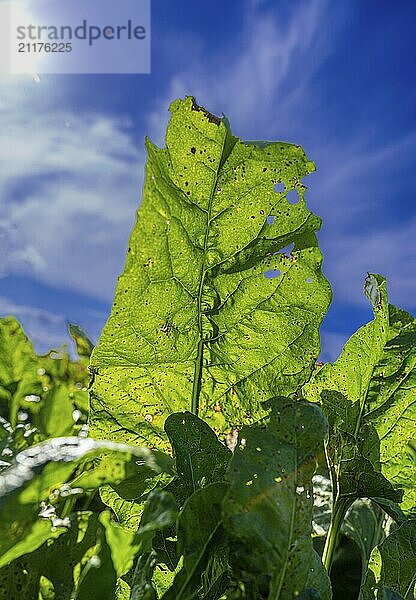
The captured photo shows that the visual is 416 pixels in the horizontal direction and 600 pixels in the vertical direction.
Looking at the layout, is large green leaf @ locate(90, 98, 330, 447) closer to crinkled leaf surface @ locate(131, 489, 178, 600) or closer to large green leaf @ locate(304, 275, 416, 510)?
large green leaf @ locate(304, 275, 416, 510)

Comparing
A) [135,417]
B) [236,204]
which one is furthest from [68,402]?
[236,204]

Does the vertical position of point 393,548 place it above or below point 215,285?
below

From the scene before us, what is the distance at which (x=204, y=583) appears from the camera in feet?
1.19

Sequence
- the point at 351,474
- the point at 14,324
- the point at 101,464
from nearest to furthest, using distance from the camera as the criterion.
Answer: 1. the point at 101,464
2. the point at 351,474
3. the point at 14,324

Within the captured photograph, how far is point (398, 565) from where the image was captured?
1.71 ft

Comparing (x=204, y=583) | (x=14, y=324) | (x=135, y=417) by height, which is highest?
(x=14, y=324)

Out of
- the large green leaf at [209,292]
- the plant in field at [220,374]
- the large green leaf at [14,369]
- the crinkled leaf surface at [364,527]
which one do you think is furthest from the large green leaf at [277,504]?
the crinkled leaf surface at [364,527]

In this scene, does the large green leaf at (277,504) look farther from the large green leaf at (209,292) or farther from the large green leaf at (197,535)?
the large green leaf at (209,292)

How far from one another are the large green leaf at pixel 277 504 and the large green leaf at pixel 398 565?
0.57ft

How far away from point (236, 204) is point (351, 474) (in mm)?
197

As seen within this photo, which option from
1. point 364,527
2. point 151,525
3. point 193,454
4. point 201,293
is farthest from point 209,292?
point 364,527

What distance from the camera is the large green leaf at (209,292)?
486 mm

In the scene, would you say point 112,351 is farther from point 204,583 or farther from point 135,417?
point 204,583

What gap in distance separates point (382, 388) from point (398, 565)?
13 cm
